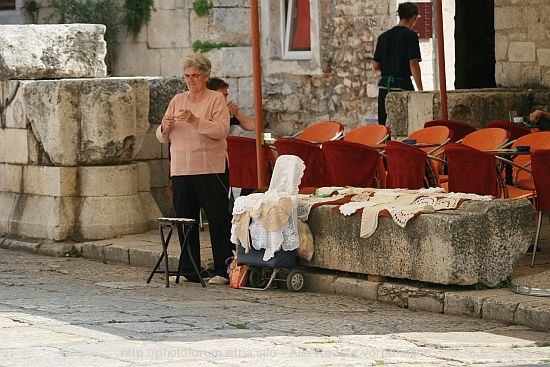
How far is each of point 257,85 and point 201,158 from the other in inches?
35.6

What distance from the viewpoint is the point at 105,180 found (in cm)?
1279

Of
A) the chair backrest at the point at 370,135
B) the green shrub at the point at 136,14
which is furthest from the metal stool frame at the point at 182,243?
the green shrub at the point at 136,14

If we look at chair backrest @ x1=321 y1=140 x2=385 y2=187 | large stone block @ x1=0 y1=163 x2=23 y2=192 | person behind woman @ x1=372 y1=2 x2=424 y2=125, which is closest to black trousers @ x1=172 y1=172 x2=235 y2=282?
chair backrest @ x1=321 y1=140 x2=385 y2=187

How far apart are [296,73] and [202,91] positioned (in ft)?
30.1

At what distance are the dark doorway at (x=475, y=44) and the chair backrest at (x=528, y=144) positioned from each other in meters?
6.13

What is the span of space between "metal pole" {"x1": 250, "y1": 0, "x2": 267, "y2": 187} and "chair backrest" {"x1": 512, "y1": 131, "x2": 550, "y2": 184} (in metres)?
1.95

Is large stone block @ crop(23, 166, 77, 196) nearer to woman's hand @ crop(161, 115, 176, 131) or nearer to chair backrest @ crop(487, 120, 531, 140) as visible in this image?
woman's hand @ crop(161, 115, 176, 131)

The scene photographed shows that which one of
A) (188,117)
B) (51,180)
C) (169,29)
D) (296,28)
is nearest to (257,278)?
(188,117)

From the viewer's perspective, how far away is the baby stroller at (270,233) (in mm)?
10055

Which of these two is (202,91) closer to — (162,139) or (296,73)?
(162,139)

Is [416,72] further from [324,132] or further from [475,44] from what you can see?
[475,44]

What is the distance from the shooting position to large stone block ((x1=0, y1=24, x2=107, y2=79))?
43.0 ft

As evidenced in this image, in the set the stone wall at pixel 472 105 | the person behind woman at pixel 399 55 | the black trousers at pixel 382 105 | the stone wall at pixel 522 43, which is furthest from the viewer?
the black trousers at pixel 382 105

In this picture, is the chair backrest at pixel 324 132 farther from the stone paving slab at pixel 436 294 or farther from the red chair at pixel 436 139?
the stone paving slab at pixel 436 294
